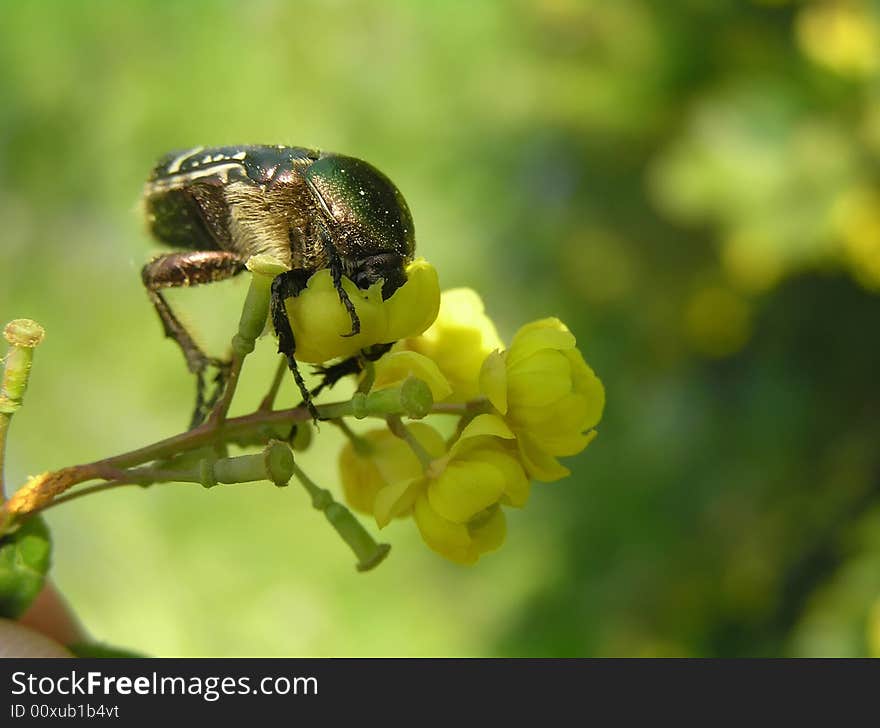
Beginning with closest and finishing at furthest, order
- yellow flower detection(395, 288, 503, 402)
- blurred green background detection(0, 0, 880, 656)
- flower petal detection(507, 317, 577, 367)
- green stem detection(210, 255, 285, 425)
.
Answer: green stem detection(210, 255, 285, 425)
flower petal detection(507, 317, 577, 367)
yellow flower detection(395, 288, 503, 402)
blurred green background detection(0, 0, 880, 656)

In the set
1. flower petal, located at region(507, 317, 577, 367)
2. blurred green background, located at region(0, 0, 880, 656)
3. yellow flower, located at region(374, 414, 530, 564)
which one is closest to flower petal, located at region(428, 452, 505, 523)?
yellow flower, located at region(374, 414, 530, 564)

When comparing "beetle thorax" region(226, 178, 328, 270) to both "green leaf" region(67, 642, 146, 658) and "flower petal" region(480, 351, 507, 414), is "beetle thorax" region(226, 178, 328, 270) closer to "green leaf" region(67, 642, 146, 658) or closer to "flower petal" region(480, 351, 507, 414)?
"flower petal" region(480, 351, 507, 414)

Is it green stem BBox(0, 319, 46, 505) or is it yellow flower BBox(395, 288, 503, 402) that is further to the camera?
yellow flower BBox(395, 288, 503, 402)

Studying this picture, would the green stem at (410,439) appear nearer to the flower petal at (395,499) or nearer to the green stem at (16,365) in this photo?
the flower petal at (395,499)

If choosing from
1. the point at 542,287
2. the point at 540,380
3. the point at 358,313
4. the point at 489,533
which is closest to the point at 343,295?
the point at 358,313

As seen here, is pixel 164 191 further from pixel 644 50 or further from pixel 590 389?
pixel 644 50

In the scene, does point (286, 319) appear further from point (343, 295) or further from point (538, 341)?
point (538, 341)

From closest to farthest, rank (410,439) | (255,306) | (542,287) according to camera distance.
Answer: (255,306) < (410,439) < (542,287)

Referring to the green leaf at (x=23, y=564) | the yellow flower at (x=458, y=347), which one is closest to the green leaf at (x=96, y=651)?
the green leaf at (x=23, y=564)
